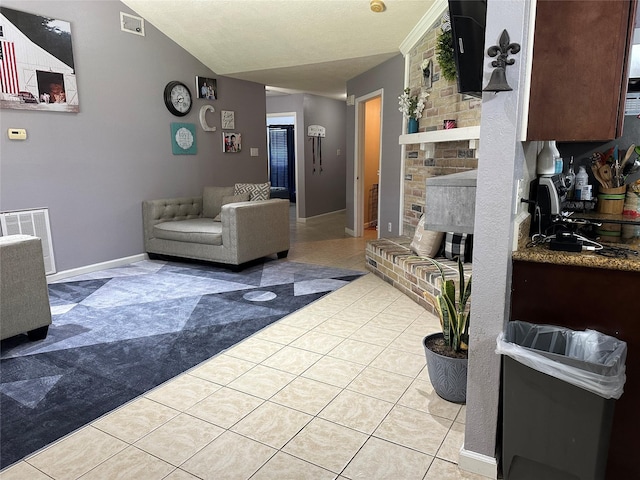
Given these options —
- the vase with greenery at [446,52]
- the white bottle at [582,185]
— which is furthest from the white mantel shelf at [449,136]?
the white bottle at [582,185]

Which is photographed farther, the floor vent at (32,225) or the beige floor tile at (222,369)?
the floor vent at (32,225)

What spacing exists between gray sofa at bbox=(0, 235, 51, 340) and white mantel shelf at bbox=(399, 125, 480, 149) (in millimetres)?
3106

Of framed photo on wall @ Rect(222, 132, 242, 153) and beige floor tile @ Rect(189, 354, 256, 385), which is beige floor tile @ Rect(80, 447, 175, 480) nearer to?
beige floor tile @ Rect(189, 354, 256, 385)

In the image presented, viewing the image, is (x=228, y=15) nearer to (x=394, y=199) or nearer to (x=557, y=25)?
(x=394, y=199)

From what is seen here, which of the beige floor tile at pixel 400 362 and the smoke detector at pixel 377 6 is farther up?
the smoke detector at pixel 377 6

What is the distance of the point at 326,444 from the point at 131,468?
2.60 ft

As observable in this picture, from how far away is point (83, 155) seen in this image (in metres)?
4.45

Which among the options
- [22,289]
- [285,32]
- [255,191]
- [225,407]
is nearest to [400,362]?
[225,407]

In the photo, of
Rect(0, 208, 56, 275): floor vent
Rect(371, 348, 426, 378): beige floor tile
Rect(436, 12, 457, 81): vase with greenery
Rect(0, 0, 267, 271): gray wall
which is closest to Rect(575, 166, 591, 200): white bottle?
Rect(371, 348, 426, 378): beige floor tile

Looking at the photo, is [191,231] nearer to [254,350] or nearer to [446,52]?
[254,350]

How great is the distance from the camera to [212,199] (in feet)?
17.7

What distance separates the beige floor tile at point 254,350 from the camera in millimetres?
2676

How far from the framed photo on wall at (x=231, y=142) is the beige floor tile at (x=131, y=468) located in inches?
190

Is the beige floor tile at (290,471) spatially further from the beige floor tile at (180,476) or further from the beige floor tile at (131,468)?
the beige floor tile at (131,468)
